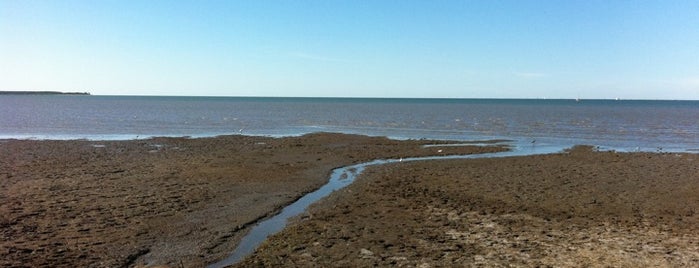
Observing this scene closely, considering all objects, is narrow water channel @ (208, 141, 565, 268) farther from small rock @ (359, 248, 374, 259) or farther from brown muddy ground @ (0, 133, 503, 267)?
small rock @ (359, 248, 374, 259)

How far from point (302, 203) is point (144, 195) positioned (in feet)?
16.6

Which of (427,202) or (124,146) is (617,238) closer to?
(427,202)

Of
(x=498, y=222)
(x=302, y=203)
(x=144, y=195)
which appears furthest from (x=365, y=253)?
(x=144, y=195)

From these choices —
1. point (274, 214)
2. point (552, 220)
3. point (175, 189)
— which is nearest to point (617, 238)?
point (552, 220)

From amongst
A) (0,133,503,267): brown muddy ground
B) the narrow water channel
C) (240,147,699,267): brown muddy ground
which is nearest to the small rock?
(240,147,699,267): brown muddy ground

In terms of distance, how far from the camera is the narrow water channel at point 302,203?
1108cm

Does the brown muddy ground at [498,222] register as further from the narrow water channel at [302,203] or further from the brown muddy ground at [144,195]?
the brown muddy ground at [144,195]

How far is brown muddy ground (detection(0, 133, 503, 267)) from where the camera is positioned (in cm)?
Result: 1077

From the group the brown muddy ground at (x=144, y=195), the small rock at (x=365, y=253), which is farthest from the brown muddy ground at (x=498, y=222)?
the brown muddy ground at (x=144, y=195)

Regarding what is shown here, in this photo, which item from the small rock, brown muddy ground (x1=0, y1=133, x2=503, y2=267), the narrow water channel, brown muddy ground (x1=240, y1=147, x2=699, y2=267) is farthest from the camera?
the narrow water channel

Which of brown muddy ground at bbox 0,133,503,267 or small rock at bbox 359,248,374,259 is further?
brown muddy ground at bbox 0,133,503,267

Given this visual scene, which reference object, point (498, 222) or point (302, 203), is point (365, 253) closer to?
point (498, 222)

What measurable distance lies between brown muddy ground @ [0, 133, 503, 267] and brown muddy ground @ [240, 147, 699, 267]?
6.21ft

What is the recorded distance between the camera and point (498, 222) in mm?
13336
